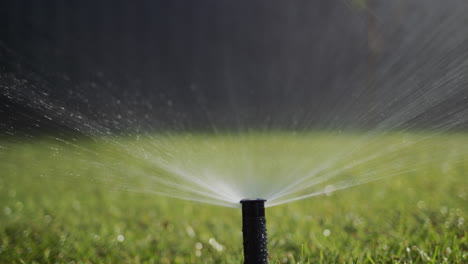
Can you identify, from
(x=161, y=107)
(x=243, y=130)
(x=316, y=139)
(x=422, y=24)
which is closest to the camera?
(x=316, y=139)

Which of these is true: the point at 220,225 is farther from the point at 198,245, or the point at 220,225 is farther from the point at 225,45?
the point at 225,45

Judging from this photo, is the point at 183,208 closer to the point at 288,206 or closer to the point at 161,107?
the point at 288,206

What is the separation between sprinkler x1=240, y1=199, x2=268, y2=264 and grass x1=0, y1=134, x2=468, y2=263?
47 cm

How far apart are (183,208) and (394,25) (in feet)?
36.8

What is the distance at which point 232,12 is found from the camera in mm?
13812

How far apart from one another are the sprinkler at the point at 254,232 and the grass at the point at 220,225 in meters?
0.47

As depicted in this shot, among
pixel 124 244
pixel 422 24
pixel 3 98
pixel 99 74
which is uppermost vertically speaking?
pixel 422 24

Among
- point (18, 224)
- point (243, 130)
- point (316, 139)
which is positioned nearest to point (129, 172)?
point (18, 224)

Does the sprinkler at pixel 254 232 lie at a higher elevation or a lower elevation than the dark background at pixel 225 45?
lower

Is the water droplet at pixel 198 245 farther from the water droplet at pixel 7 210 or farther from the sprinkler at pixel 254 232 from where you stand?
the water droplet at pixel 7 210

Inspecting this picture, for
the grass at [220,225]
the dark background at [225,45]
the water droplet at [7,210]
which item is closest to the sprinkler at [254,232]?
the grass at [220,225]

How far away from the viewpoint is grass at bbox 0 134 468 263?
2.33 metres

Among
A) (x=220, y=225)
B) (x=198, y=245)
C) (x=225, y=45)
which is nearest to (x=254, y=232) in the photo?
(x=198, y=245)

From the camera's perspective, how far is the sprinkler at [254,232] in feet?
5.07
